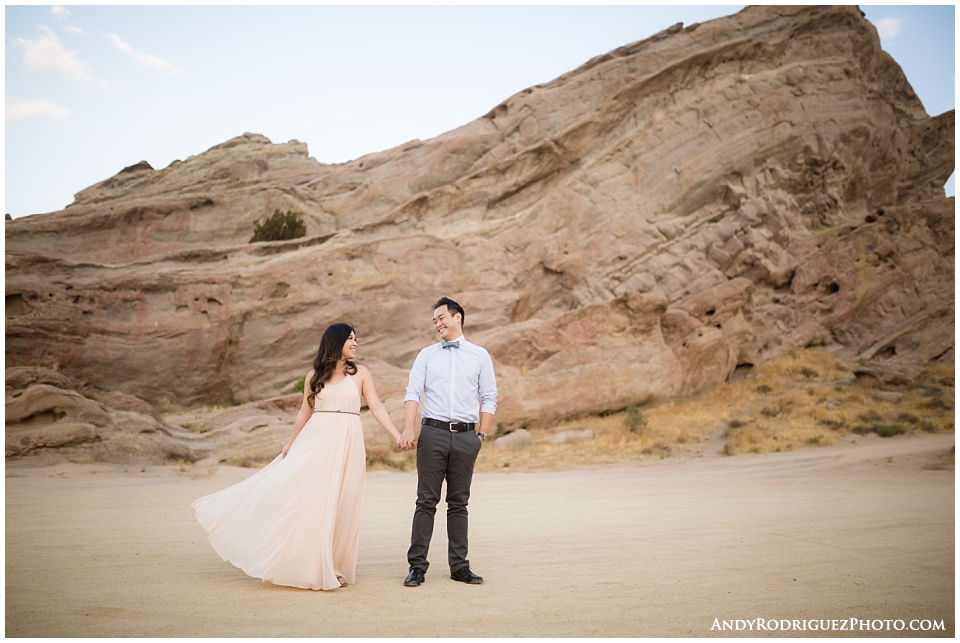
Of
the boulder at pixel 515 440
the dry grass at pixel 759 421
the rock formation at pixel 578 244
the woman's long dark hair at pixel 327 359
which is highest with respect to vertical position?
the rock formation at pixel 578 244

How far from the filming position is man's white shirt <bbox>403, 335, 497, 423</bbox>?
20.5ft

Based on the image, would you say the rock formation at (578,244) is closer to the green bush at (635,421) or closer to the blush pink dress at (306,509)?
the green bush at (635,421)

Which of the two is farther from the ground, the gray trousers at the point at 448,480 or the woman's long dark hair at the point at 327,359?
the woman's long dark hair at the point at 327,359

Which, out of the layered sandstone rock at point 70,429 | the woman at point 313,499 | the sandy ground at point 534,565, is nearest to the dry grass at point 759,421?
the sandy ground at point 534,565

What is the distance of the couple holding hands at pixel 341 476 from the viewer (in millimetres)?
5801

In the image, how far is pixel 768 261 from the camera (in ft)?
92.6

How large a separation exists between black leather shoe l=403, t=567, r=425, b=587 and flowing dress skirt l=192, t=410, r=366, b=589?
46 cm

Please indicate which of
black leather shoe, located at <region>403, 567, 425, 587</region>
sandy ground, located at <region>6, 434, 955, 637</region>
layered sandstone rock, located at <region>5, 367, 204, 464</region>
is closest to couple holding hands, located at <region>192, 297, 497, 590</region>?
black leather shoe, located at <region>403, 567, 425, 587</region>

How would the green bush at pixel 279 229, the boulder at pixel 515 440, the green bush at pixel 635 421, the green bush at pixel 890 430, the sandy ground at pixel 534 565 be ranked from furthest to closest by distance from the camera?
the green bush at pixel 279 229, the green bush at pixel 635 421, the boulder at pixel 515 440, the green bush at pixel 890 430, the sandy ground at pixel 534 565

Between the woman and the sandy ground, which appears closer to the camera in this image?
the sandy ground

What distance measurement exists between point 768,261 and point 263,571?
26.3 metres

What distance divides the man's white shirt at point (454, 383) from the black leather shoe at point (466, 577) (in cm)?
125

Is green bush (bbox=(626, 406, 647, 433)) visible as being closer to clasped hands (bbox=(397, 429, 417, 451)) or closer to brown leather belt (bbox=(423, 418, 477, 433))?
brown leather belt (bbox=(423, 418, 477, 433))

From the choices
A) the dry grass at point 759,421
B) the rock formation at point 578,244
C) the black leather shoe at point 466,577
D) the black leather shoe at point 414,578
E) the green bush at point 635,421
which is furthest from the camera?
the rock formation at point 578,244
